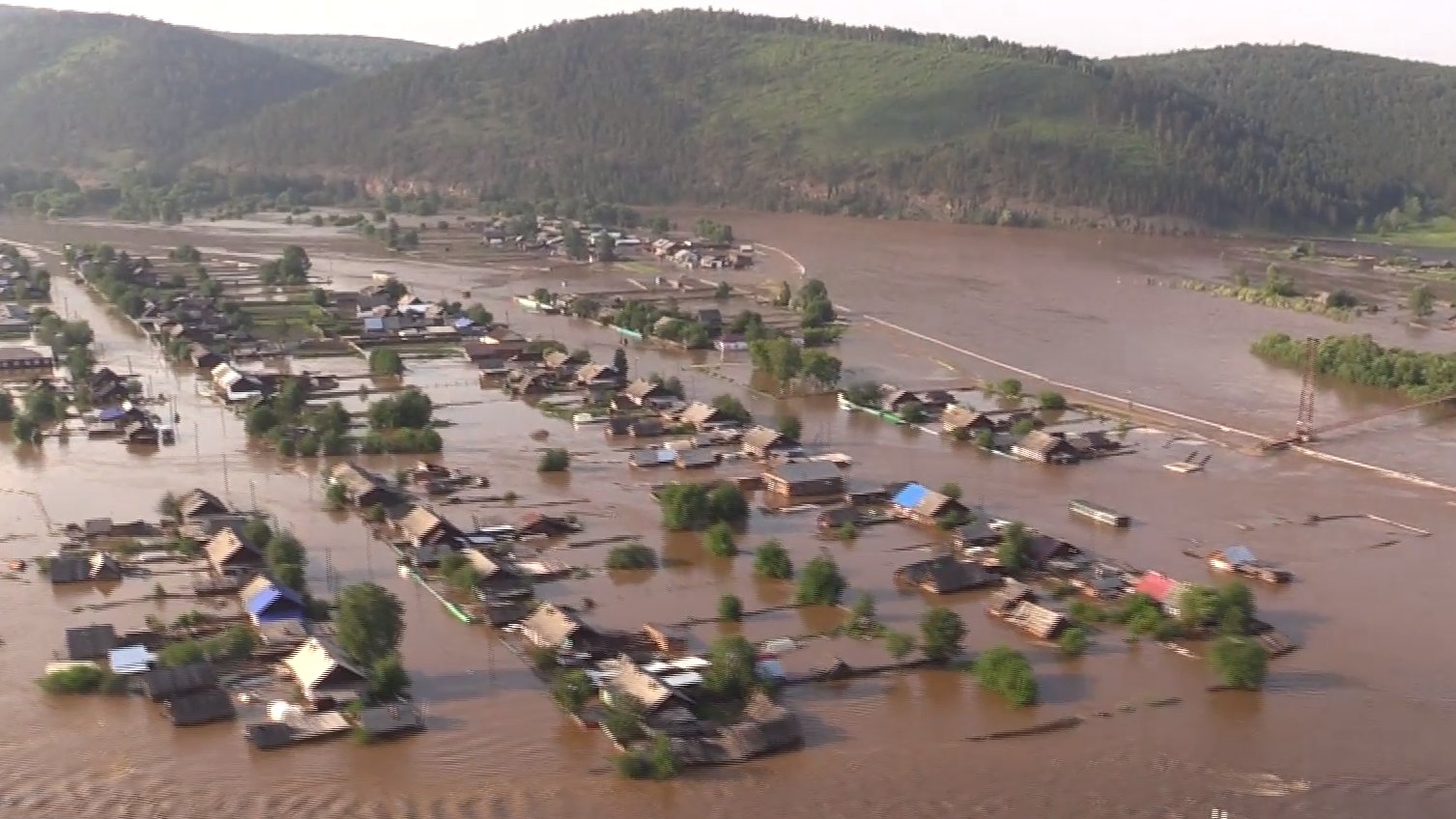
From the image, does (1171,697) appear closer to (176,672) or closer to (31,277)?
(176,672)

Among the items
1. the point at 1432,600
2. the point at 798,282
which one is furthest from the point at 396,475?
the point at 798,282

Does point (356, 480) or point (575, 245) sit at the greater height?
point (575, 245)

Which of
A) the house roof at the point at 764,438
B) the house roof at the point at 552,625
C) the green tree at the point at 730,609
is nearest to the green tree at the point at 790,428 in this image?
the house roof at the point at 764,438

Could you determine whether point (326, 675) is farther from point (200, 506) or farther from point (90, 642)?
point (200, 506)

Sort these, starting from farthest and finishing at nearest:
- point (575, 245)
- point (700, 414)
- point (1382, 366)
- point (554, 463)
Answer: point (575, 245), point (1382, 366), point (700, 414), point (554, 463)

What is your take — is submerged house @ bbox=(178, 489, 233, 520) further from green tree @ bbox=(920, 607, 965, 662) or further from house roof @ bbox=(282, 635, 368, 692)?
green tree @ bbox=(920, 607, 965, 662)

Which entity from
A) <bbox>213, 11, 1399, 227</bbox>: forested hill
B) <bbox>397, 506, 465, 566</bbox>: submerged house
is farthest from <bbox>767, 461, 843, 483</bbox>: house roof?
<bbox>213, 11, 1399, 227</bbox>: forested hill

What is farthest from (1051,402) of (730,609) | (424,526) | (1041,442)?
(424,526)
